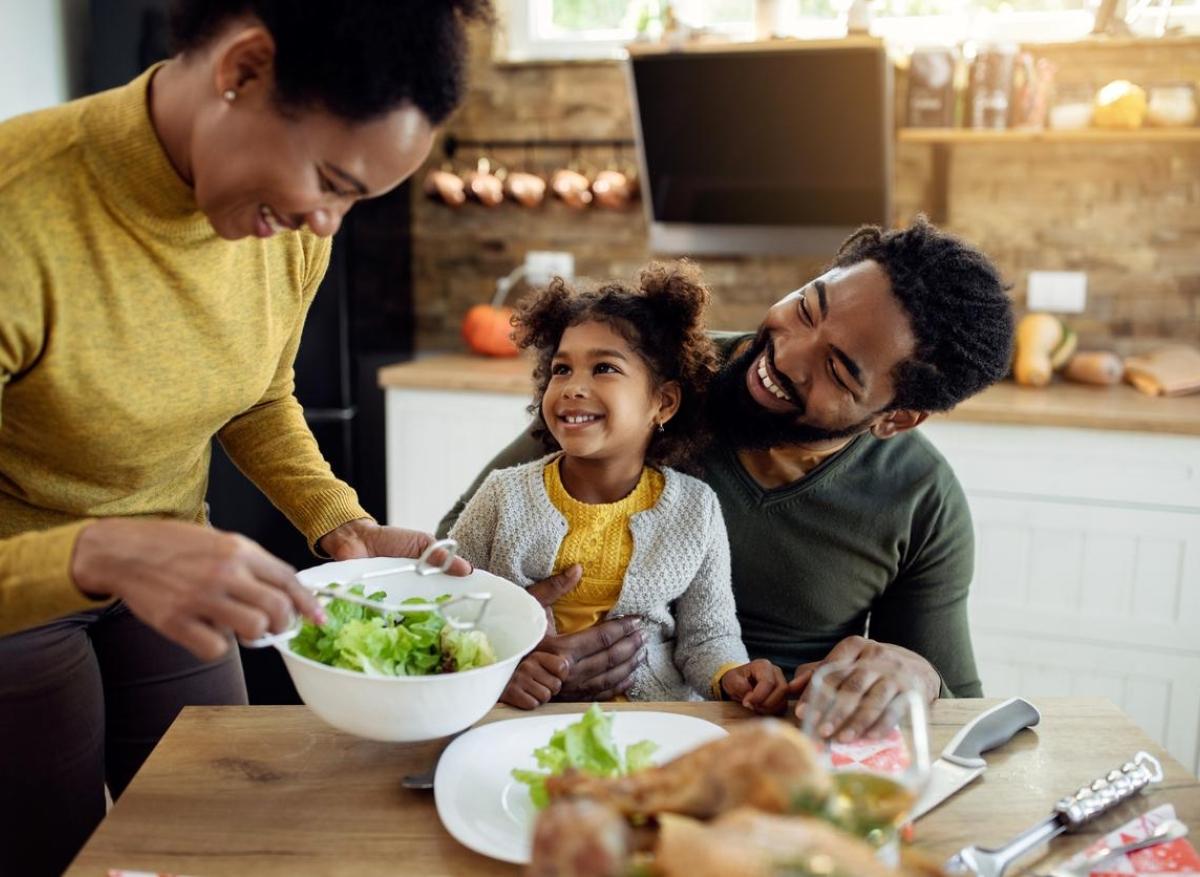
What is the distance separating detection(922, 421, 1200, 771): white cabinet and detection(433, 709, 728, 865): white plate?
1.73 m

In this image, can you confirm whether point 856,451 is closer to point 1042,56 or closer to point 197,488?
point 197,488

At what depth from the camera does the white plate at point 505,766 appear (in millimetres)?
953

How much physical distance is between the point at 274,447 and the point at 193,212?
430mm

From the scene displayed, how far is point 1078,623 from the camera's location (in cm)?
270

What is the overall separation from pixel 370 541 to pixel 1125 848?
0.84 meters

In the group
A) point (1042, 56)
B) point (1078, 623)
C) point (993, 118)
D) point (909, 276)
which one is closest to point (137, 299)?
point (909, 276)

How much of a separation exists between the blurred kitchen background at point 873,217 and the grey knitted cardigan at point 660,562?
132 centimetres

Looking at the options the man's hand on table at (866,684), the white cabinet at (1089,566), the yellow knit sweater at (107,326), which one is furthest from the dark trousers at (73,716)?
the white cabinet at (1089,566)

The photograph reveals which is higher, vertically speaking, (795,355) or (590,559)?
(795,355)

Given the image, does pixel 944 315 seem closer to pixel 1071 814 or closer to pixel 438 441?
pixel 1071 814

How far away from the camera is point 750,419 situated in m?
1.64

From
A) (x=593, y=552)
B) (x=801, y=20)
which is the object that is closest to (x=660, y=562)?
(x=593, y=552)

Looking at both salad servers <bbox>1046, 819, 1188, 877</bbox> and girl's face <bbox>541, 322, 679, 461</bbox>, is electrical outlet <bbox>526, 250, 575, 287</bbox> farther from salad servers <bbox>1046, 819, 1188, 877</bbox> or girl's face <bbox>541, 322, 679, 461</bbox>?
salad servers <bbox>1046, 819, 1188, 877</bbox>

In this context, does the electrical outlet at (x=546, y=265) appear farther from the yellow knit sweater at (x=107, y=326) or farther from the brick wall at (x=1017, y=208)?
the yellow knit sweater at (x=107, y=326)
